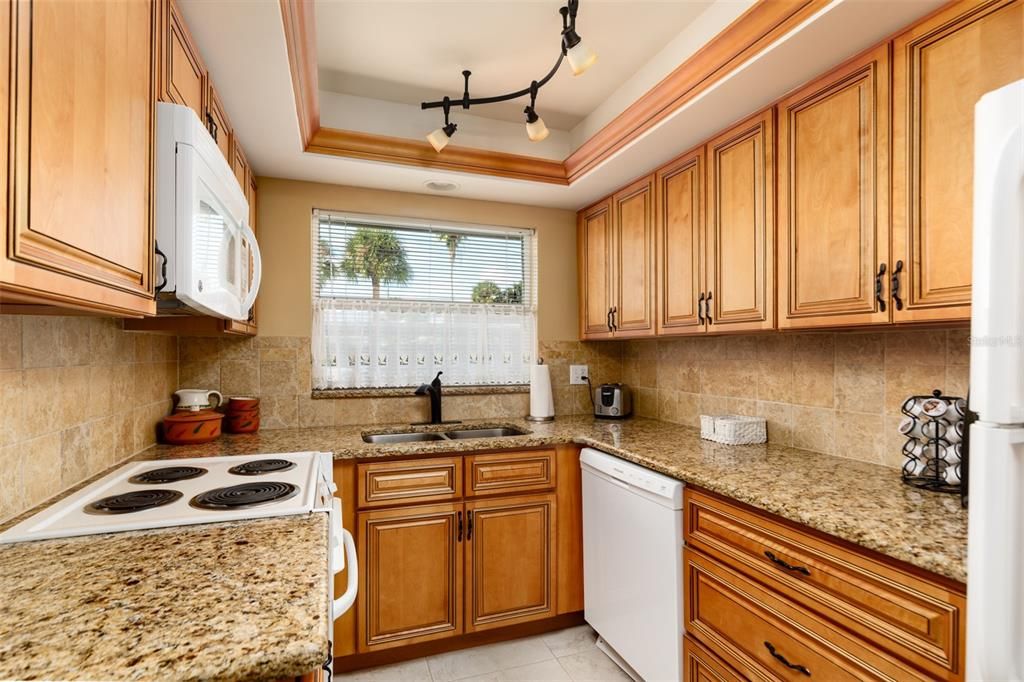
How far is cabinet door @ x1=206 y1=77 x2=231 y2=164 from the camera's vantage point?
63.9 inches

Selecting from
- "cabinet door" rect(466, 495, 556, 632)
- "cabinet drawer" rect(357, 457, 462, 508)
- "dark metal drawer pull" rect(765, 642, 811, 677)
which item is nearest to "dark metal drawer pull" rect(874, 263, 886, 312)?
"dark metal drawer pull" rect(765, 642, 811, 677)

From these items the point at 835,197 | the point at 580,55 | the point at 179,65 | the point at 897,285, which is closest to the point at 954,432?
the point at 897,285

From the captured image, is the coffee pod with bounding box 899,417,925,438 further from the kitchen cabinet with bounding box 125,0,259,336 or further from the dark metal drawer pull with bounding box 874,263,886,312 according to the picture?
the kitchen cabinet with bounding box 125,0,259,336

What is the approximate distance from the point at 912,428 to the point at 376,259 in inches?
94.7

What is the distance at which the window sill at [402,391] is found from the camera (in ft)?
8.89

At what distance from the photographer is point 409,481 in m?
2.24

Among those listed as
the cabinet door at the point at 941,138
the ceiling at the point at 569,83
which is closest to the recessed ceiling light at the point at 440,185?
the ceiling at the point at 569,83

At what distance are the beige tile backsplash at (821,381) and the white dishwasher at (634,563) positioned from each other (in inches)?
25.6

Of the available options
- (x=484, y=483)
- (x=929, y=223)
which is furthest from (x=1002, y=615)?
(x=484, y=483)

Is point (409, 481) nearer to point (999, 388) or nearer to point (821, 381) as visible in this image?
point (821, 381)

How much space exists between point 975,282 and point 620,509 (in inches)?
60.7

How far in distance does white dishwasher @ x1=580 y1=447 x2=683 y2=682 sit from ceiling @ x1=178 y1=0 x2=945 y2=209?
132 cm

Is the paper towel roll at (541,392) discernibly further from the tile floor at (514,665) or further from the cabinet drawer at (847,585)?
the cabinet drawer at (847,585)

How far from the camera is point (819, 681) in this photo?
1317 millimetres
